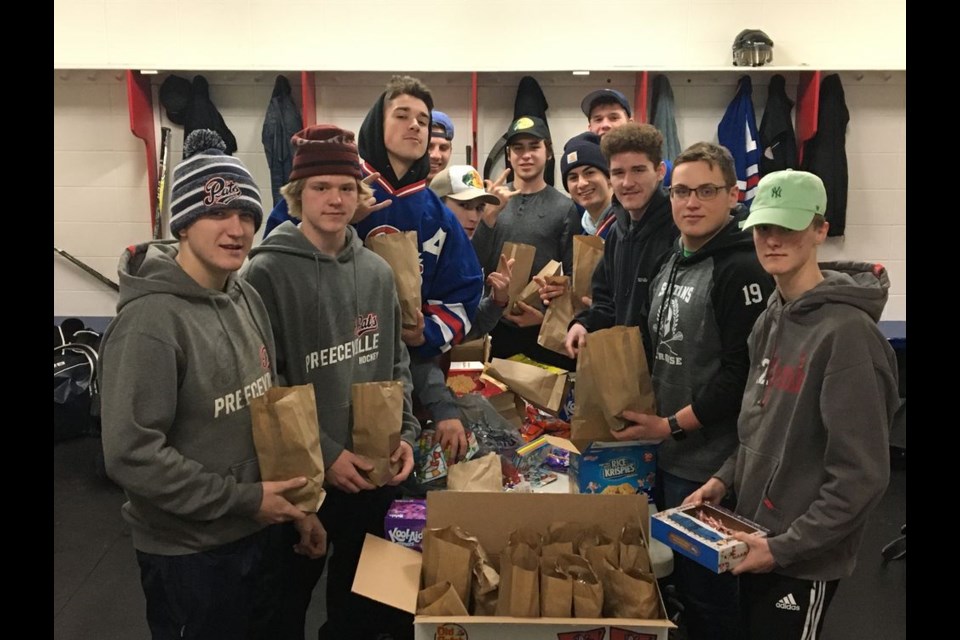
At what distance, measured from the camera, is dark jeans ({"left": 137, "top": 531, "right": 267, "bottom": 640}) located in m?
1.43

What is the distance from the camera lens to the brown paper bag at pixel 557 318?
2580mm

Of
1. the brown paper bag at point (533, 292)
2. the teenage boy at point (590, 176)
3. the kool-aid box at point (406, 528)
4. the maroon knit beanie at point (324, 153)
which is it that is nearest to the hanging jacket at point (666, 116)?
the teenage boy at point (590, 176)

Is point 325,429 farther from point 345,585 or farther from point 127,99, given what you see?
point 127,99

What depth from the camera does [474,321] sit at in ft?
8.54

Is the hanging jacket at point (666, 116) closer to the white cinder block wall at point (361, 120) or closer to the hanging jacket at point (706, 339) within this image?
the white cinder block wall at point (361, 120)

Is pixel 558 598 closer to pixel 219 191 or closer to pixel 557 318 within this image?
pixel 219 191

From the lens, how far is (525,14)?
4.79 meters

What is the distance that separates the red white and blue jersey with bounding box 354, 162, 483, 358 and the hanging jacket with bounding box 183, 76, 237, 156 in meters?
3.03

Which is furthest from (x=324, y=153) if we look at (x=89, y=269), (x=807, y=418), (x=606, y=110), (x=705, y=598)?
(x=89, y=269)

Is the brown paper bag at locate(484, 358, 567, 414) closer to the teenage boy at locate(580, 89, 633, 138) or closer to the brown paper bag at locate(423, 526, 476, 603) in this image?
the brown paper bag at locate(423, 526, 476, 603)

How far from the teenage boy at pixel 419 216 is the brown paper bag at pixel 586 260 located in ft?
1.60

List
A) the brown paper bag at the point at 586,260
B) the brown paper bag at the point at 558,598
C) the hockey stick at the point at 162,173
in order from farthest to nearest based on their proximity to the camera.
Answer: the hockey stick at the point at 162,173 < the brown paper bag at the point at 586,260 < the brown paper bag at the point at 558,598

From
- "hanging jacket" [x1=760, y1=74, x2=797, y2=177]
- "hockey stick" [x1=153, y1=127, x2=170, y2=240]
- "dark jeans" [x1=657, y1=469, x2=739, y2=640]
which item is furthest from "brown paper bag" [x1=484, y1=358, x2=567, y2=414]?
"hockey stick" [x1=153, y1=127, x2=170, y2=240]

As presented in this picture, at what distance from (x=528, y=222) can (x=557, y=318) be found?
30.9 inches
